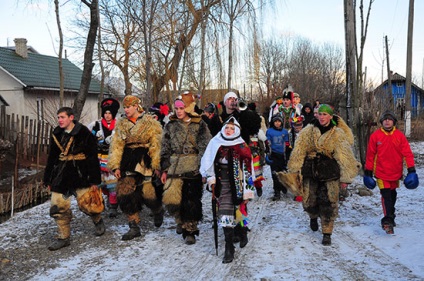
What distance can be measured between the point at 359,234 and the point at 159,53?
1045 centimetres

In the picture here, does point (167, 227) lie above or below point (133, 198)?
below

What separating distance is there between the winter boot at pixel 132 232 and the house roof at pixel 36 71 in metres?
17.8

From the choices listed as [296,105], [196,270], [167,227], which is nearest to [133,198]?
[167,227]

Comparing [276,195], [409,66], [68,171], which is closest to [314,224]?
[276,195]

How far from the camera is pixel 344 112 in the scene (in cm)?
1009

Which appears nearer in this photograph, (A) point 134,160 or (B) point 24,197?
(A) point 134,160

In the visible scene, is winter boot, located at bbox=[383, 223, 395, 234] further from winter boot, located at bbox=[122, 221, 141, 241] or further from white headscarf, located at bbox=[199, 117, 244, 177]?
winter boot, located at bbox=[122, 221, 141, 241]

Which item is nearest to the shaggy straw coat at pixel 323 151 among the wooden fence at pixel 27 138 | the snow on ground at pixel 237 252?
the snow on ground at pixel 237 252

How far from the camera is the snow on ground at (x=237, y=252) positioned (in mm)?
4727

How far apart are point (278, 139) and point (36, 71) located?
21.7 meters

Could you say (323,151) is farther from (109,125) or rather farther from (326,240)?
(109,125)

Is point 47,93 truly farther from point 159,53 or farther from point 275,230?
point 275,230

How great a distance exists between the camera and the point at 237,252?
5.39 m

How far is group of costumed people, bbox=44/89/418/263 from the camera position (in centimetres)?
525
